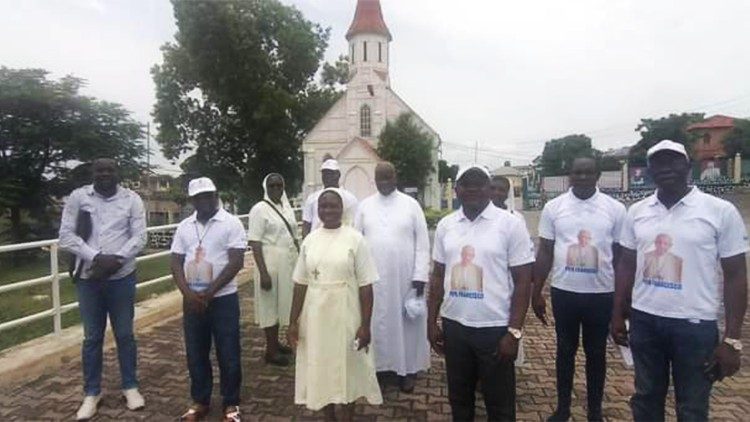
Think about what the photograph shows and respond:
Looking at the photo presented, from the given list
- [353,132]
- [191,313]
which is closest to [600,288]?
[191,313]

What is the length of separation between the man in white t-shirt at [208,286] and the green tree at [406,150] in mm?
27464

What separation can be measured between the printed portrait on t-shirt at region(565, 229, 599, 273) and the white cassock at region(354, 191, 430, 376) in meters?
1.18

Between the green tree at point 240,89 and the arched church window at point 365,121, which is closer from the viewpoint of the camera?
the green tree at point 240,89

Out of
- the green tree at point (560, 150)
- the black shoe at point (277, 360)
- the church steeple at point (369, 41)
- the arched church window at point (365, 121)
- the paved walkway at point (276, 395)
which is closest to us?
the paved walkway at point (276, 395)

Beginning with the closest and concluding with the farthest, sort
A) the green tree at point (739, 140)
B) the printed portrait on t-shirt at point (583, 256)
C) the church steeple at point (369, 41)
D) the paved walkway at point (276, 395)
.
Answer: the printed portrait on t-shirt at point (583, 256) → the paved walkway at point (276, 395) → the church steeple at point (369, 41) → the green tree at point (739, 140)

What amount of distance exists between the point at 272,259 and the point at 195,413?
1526mm

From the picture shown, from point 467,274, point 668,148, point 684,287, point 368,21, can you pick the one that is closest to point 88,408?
point 467,274

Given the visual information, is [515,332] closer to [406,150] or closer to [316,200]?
[316,200]

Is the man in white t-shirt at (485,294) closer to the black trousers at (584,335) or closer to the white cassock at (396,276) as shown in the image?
the black trousers at (584,335)

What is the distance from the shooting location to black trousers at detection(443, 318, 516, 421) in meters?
2.87

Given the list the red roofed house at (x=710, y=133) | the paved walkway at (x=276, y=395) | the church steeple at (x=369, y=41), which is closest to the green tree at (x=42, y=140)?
the church steeple at (x=369, y=41)

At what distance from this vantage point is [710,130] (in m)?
54.5

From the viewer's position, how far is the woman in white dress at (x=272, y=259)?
15.8ft

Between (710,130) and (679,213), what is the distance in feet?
201
